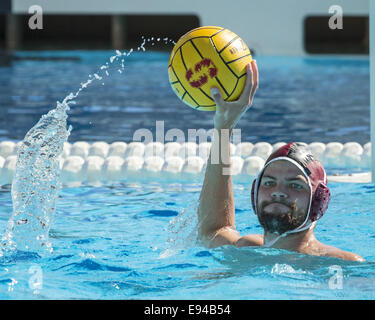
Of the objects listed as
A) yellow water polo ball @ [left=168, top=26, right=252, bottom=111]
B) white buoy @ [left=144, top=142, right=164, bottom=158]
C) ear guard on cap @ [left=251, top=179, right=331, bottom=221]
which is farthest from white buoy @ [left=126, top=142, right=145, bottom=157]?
ear guard on cap @ [left=251, top=179, right=331, bottom=221]

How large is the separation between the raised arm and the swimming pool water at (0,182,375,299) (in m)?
0.09

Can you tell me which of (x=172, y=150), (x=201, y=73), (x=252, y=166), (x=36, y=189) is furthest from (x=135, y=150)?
(x=201, y=73)

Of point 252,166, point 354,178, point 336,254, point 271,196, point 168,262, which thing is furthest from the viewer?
point 252,166

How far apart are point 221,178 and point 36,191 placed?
1431 mm

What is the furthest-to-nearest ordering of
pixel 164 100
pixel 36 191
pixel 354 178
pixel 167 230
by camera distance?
pixel 164 100, pixel 354 178, pixel 167 230, pixel 36 191

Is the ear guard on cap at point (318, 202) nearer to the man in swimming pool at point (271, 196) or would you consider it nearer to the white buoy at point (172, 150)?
the man in swimming pool at point (271, 196)

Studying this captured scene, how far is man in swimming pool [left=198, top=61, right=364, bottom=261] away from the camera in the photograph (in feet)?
8.48

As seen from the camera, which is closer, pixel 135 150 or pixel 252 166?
pixel 252 166

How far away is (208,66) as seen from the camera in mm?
2980

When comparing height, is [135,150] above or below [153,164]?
above

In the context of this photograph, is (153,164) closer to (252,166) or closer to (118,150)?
(118,150)
